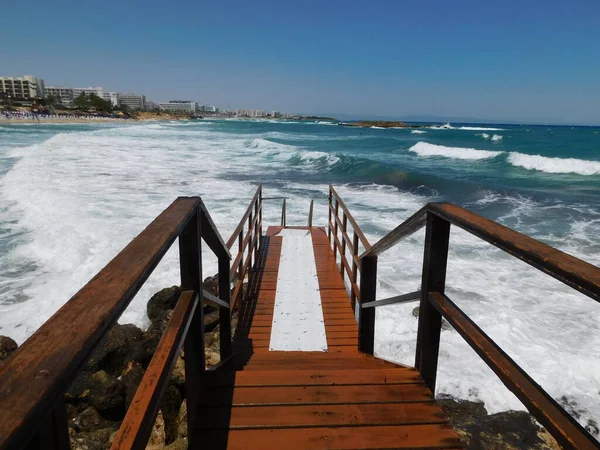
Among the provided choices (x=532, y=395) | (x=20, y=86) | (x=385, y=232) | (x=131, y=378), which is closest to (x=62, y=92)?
(x=20, y=86)

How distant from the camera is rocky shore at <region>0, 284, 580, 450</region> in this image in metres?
3.94

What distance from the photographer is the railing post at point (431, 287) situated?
2164mm

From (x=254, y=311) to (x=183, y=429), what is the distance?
1740mm

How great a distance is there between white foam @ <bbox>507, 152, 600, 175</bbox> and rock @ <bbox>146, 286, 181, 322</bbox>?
3228 cm

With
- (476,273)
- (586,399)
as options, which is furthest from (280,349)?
(476,273)

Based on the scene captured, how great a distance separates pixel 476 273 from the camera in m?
9.23

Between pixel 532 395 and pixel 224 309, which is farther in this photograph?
pixel 224 309

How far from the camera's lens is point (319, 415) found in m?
2.24

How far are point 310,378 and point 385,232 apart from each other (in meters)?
10.2

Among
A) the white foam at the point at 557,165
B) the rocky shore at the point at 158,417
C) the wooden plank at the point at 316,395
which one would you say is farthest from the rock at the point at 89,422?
the white foam at the point at 557,165

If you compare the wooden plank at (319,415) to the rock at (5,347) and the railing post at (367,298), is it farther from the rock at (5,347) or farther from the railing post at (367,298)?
the rock at (5,347)

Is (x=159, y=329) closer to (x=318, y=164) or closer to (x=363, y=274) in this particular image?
(x=363, y=274)

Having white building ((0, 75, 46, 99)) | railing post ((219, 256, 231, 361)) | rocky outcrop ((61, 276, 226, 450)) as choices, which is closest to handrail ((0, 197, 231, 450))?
railing post ((219, 256, 231, 361))

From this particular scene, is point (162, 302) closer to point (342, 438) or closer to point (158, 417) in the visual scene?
point (158, 417)
